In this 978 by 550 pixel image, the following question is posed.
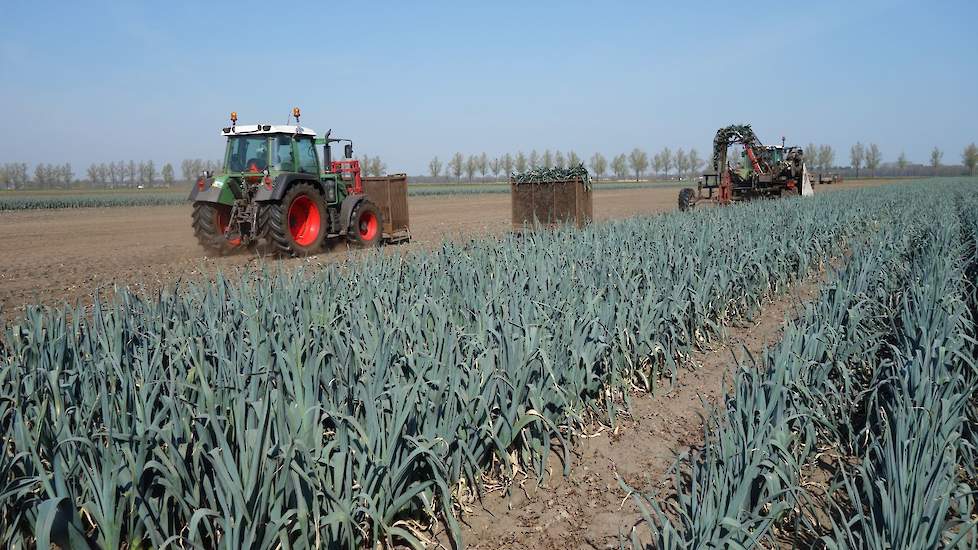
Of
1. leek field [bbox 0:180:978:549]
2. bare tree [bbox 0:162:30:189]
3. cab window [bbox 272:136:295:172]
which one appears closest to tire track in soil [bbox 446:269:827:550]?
leek field [bbox 0:180:978:549]

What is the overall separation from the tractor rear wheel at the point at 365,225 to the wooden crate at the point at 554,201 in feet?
7.11

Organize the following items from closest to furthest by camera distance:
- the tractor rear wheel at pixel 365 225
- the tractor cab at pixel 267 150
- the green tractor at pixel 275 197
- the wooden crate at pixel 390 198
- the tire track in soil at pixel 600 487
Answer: the tire track in soil at pixel 600 487 → the green tractor at pixel 275 197 → the tractor cab at pixel 267 150 → the tractor rear wheel at pixel 365 225 → the wooden crate at pixel 390 198

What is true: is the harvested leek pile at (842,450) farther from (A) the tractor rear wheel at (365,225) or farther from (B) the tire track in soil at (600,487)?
(A) the tractor rear wheel at (365,225)

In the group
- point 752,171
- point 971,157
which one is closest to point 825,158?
point 971,157

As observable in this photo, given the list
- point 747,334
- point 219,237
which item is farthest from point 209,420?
point 219,237

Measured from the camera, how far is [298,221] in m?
9.26

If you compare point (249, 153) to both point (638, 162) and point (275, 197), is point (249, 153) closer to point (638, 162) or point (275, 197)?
point (275, 197)

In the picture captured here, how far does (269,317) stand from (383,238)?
24.4 feet

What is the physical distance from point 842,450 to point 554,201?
25.1 feet

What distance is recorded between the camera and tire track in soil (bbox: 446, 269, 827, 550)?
8.16 ft

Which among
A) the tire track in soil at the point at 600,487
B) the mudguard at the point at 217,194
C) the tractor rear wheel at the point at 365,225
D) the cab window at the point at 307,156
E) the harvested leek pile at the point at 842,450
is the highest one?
the cab window at the point at 307,156

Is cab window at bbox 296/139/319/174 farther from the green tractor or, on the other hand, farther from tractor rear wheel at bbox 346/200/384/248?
tractor rear wheel at bbox 346/200/384/248

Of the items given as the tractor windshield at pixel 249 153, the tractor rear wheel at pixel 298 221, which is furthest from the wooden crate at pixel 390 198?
the tractor windshield at pixel 249 153

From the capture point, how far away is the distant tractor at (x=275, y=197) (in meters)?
8.65
